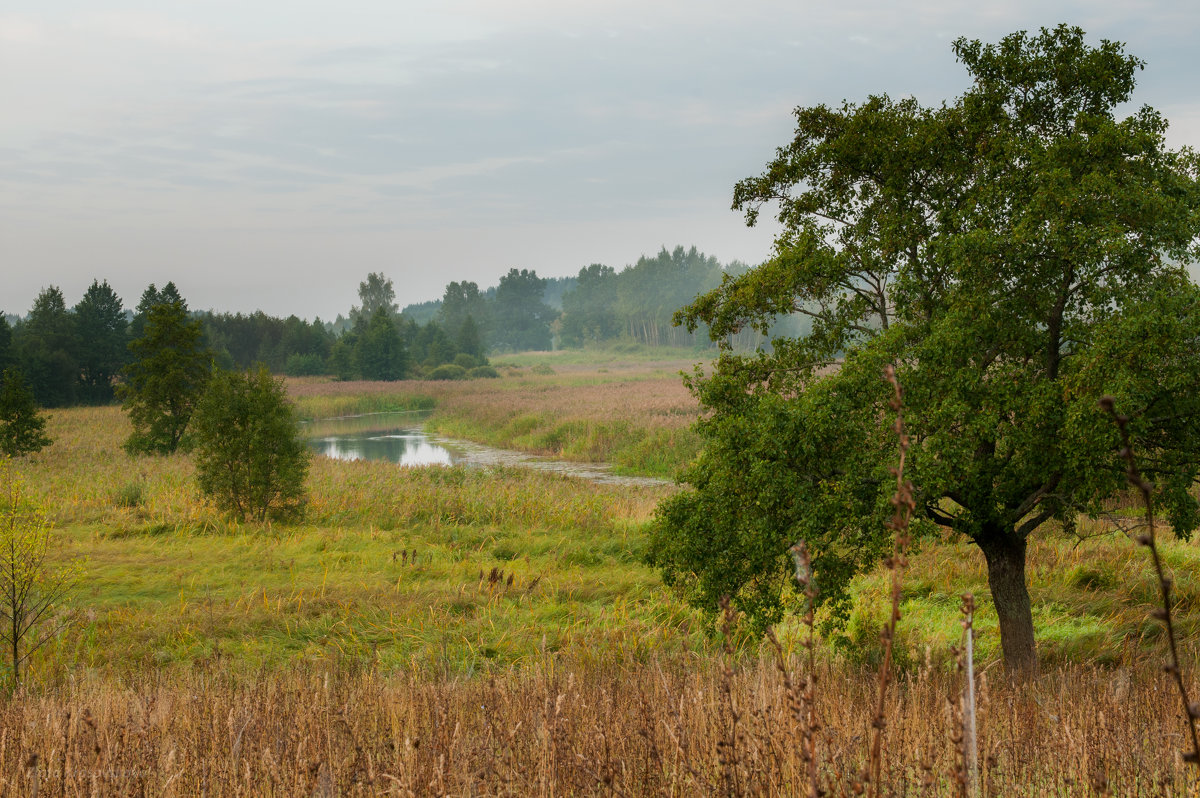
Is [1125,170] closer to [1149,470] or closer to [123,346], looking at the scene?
[1149,470]

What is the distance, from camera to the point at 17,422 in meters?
27.0

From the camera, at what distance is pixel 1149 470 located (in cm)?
816

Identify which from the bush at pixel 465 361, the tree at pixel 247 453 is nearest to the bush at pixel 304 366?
the bush at pixel 465 361

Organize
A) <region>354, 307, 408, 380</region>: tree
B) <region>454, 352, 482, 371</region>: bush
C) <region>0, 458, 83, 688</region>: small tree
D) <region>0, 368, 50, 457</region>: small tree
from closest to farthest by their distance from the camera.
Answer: <region>0, 458, 83, 688</region>: small tree
<region>0, 368, 50, 457</region>: small tree
<region>354, 307, 408, 380</region>: tree
<region>454, 352, 482, 371</region>: bush

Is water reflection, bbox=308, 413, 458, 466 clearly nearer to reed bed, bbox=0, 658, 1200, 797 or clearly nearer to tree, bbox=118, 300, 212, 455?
tree, bbox=118, 300, 212, 455

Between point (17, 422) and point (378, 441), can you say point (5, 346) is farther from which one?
point (17, 422)

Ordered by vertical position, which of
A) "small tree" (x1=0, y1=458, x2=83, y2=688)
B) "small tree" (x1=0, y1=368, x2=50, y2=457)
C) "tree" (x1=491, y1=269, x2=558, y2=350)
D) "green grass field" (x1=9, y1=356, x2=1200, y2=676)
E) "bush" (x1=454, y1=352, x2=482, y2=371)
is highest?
"tree" (x1=491, y1=269, x2=558, y2=350)

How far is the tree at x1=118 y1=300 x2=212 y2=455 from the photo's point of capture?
2922 cm

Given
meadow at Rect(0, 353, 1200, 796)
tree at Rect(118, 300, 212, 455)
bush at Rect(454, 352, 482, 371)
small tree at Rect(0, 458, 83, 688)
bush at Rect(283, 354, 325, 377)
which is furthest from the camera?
bush at Rect(454, 352, 482, 371)

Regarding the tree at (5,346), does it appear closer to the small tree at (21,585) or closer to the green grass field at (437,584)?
the green grass field at (437,584)

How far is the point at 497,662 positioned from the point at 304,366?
71432 mm

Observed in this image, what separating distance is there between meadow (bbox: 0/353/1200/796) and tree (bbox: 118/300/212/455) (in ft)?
5.67

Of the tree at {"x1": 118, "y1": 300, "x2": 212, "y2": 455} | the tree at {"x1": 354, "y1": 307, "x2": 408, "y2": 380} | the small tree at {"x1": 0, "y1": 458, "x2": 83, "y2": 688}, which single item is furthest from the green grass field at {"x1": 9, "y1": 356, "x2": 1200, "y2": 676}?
the tree at {"x1": 354, "y1": 307, "x2": 408, "y2": 380}

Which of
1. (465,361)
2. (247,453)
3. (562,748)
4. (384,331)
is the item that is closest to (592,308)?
(465,361)
